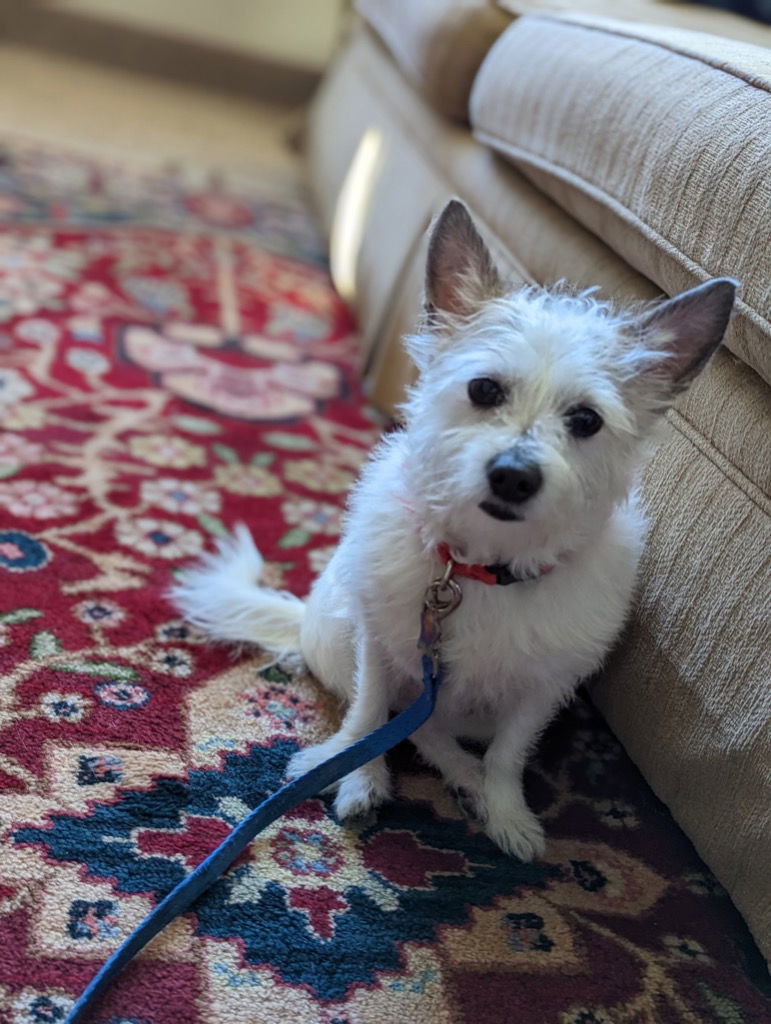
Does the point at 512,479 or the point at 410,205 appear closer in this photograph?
the point at 512,479

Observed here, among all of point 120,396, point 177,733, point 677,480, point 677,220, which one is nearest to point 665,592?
point 677,480

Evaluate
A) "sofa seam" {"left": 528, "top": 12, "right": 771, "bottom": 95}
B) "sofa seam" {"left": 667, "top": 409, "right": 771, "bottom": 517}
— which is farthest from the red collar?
"sofa seam" {"left": 528, "top": 12, "right": 771, "bottom": 95}

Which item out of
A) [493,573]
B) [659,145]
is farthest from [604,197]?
[493,573]

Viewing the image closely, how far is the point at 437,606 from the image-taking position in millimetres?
1097

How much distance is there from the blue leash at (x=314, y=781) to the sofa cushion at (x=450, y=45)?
1416 mm

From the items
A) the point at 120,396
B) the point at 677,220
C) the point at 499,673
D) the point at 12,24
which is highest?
the point at 677,220

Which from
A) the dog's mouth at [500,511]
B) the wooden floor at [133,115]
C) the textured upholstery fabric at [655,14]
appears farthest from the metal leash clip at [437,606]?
the wooden floor at [133,115]

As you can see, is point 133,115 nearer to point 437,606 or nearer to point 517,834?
point 437,606

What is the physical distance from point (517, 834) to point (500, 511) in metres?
0.42

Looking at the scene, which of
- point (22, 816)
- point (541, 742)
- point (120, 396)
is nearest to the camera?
point (22, 816)

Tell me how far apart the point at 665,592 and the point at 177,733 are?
0.60m

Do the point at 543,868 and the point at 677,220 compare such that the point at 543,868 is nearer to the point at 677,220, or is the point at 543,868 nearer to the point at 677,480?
the point at 677,480

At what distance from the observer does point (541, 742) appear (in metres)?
1.33

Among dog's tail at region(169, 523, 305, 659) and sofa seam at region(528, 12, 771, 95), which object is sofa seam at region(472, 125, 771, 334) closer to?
sofa seam at region(528, 12, 771, 95)
